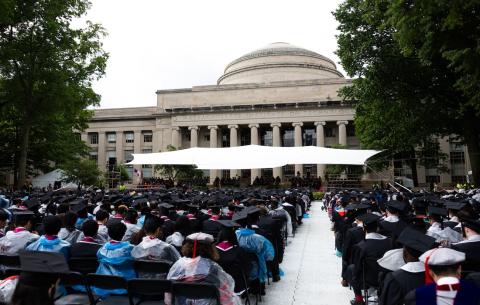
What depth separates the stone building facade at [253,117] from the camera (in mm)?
55875

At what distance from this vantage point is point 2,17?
63.6 ft

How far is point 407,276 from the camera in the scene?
12.2 feet

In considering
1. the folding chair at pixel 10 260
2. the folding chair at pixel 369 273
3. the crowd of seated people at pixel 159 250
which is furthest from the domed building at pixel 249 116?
the folding chair at pixel 10 260

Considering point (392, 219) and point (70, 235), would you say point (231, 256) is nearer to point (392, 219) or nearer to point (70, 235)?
point (70, 235)

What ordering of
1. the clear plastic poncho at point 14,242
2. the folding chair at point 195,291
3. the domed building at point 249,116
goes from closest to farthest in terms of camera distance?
1. the folding chair at point 195,291
2. the clear plastic poncho at point 14,242
3. the domed building at point 249,116

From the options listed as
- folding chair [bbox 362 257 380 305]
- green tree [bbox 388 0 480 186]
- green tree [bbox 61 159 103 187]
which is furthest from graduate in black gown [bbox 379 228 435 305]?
green tree [bbox 61 159 103 187]

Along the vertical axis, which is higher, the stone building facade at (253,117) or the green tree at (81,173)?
the stone building facade at (253,117)

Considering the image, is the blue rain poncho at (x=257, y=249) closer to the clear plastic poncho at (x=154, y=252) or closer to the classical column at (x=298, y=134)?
the clear plastic poncho at (x=154, y=252)

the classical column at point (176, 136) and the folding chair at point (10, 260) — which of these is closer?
the folding chair at point (10, 260)

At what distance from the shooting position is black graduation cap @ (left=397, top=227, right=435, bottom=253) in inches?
155

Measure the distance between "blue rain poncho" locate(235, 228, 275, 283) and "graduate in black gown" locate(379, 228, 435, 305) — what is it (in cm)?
278

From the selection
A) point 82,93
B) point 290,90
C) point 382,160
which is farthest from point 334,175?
point 82,93

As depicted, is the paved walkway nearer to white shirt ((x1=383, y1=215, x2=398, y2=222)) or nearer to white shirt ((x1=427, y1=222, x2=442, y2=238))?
white shirt ((x1=383, y1=215, x2=398, y2=222))

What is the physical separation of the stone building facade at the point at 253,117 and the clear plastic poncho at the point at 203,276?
157 feet
